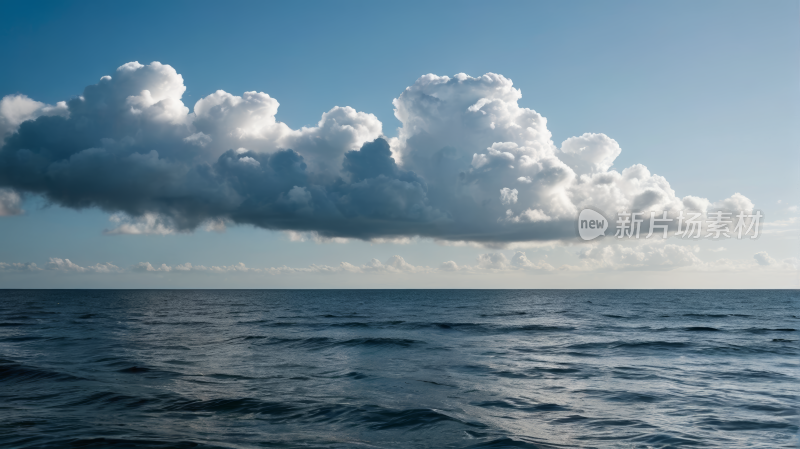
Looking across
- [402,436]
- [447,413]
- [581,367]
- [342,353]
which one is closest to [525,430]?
[447,413]

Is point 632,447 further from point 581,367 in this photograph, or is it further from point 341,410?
point 581,367

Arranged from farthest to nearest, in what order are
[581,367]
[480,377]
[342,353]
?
[342,353] < [581,367] < [480,377]

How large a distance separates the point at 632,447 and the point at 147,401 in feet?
51.7

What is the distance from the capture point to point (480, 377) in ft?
71.2

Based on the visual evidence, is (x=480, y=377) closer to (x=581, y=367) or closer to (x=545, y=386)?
(x=545, y=386)

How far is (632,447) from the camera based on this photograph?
12.4 metres

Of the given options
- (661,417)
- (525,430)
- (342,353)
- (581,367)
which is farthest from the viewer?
(342,353)

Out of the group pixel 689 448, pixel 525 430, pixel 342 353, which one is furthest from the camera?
pixel 342 353

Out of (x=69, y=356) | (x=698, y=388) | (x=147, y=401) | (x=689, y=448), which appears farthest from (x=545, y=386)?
(x=69, y=356)

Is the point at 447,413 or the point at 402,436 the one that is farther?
the point at 447,413

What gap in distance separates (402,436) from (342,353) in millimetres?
17137

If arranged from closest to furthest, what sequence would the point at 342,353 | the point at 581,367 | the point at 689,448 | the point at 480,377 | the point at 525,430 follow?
the point at 689,448, the point at 525,430, the point at 480,377, the point at 581,367, the point at 342,353

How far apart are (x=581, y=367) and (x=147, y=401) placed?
20.8 metres

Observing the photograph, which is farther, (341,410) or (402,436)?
(341,410)
